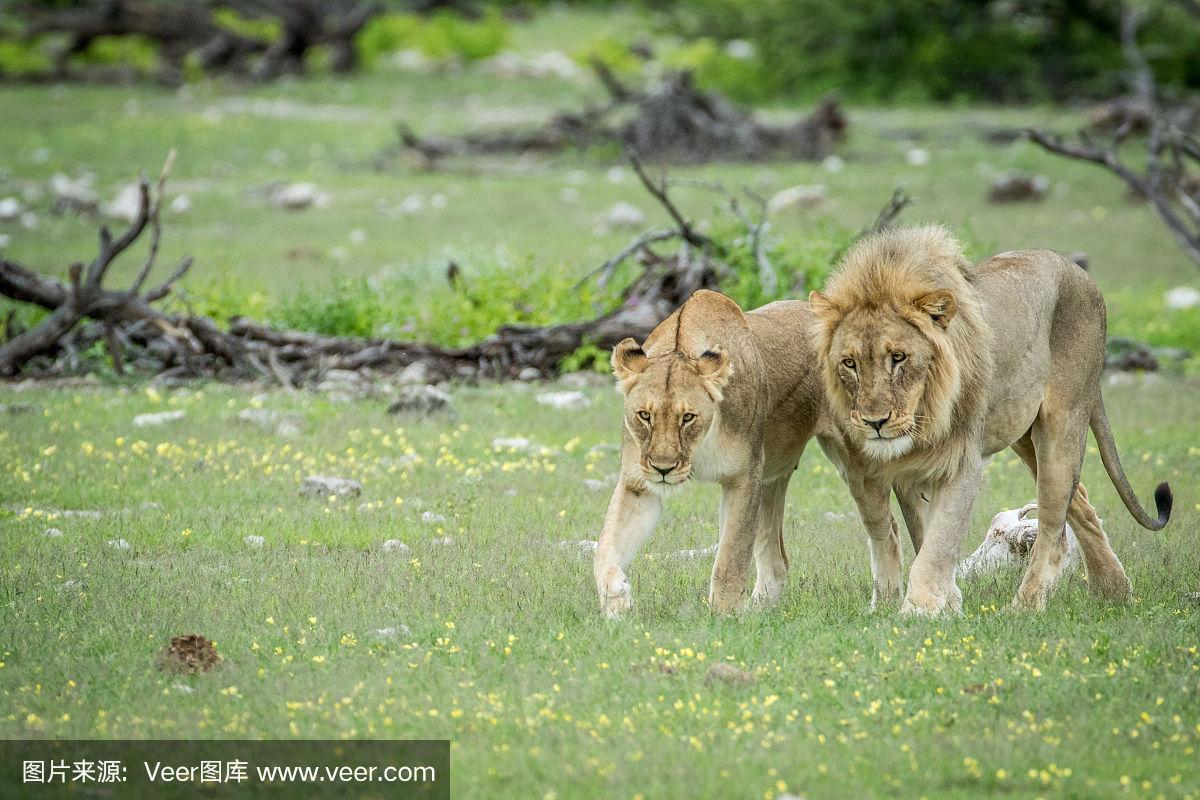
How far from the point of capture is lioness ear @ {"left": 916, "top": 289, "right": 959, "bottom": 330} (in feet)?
24.1

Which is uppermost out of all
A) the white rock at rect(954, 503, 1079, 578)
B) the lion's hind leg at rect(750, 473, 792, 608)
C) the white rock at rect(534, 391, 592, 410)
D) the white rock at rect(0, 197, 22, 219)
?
the lion's hind leg at rect(750, 473, 792, 608)

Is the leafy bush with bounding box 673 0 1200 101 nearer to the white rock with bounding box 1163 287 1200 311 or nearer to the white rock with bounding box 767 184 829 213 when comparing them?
the white rock with bounding box 767 184 829 213

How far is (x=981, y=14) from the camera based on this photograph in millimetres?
34375

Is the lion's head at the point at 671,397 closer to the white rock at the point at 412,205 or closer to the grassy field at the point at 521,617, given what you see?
the grassy field at the point at 521,617

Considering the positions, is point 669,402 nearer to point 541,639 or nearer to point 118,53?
point 541,639

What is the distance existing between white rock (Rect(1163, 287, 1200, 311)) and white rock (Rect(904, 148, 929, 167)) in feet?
27.4

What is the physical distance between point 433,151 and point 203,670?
67.6 feet

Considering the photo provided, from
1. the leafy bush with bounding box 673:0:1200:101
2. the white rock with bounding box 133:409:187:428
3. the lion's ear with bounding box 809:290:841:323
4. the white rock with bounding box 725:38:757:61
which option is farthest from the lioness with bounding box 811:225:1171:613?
the white rock with bounding box 725:38:757:61

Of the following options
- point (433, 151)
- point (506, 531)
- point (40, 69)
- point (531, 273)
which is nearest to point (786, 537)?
point (506, 531)

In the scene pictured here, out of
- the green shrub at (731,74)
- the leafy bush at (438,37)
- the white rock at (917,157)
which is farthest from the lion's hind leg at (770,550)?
the leafy bush at (438,37)

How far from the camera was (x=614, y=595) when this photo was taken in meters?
7.59

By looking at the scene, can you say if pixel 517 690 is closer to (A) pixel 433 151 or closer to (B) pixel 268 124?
(A) pixel 433 151

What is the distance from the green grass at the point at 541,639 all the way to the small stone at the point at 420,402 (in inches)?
40.5

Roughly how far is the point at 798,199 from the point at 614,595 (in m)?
15.3
